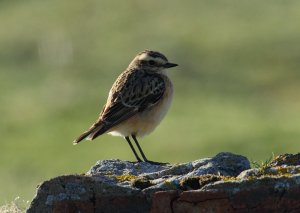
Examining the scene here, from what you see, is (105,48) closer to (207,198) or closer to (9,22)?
(9,22)

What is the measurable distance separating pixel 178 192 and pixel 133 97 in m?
6.25

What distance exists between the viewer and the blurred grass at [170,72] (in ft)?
140

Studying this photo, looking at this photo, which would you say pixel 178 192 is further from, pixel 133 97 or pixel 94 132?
pixel 133 97

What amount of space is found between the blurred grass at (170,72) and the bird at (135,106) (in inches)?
720

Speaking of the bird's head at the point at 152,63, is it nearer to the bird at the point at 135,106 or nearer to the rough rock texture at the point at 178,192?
the bird at the point at 135,106

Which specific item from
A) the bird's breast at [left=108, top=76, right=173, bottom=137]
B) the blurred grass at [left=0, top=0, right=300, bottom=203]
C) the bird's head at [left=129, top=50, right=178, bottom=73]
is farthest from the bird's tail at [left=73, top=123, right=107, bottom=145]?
the blurred grass at [left=0, top=0, right=300, bottom=203]

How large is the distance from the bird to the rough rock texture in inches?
184

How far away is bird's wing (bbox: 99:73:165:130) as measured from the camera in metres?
15.7

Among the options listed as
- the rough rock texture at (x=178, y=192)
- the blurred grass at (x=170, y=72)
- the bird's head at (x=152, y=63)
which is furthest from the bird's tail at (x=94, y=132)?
the blurred grass at (x=170, y=72)

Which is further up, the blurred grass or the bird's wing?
the blurred grass

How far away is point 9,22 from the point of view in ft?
193

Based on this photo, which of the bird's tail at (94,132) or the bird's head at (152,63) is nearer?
the bird's tail at (94,132)

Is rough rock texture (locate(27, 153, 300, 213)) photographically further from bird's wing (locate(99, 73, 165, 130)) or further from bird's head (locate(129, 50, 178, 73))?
bird's head (locate(129, 50, 178, 73))

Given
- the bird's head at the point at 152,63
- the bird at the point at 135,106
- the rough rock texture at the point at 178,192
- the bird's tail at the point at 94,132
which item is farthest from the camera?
the bird's head at the point at 152,63
